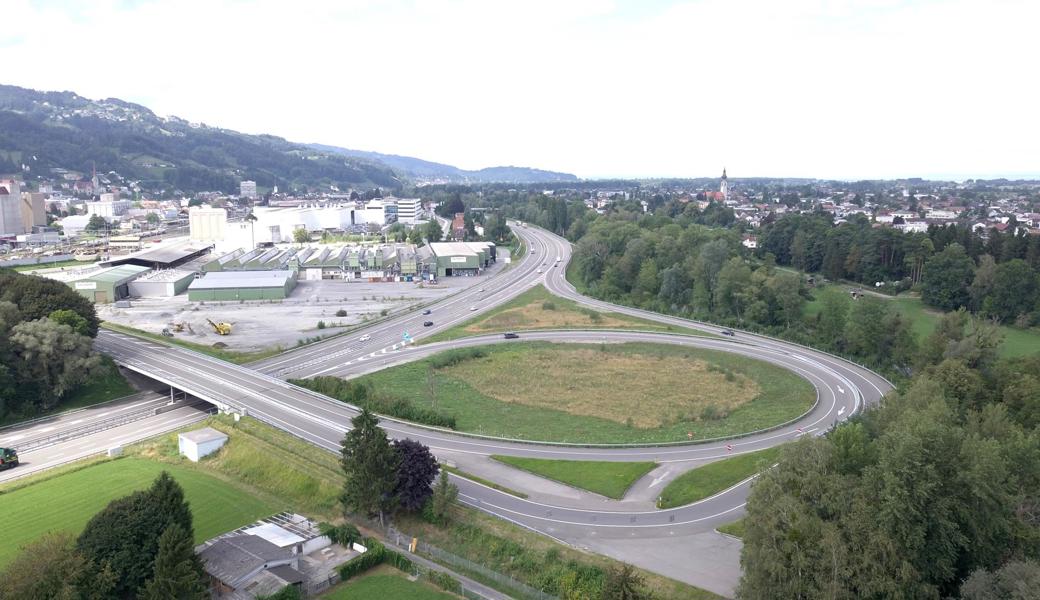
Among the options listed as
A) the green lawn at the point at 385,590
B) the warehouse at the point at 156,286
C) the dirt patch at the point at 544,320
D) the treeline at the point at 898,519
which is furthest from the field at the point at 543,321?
the treeline at the point at 898,519

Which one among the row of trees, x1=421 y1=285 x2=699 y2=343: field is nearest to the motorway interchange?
x1=421 y1=285 x2=699 y2=343: field

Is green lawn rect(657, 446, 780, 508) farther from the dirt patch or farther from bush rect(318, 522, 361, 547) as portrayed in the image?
the dirt patch

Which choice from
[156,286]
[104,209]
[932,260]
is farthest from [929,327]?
[104,209]

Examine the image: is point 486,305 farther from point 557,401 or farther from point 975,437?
point 975,437

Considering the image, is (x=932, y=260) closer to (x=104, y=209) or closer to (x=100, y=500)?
(x=100, y=500)

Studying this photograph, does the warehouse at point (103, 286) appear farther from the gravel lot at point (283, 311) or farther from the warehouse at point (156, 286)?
the gravel lot at point (283, 311)

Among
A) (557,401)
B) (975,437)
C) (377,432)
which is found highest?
(975,437)

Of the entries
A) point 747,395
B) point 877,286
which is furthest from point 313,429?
point 877,286
